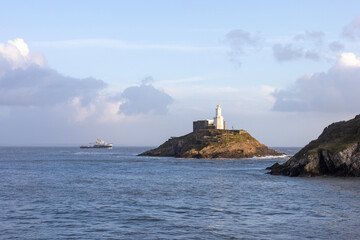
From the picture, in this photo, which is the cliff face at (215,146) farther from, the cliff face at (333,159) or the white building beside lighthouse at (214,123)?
the cliff face at (333,159)

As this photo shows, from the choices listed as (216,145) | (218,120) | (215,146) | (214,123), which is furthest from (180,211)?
(214,123)

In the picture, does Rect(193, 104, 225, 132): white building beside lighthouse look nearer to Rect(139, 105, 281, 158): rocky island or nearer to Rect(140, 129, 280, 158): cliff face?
Rect(139, 105, 281, 158): rocky island

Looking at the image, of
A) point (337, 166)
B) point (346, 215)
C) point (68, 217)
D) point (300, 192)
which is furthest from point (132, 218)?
point (337, 166)

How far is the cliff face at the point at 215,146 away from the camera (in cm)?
15038

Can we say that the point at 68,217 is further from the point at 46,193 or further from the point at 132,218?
the point at 46,193

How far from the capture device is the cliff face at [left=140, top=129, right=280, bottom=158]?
493 feet

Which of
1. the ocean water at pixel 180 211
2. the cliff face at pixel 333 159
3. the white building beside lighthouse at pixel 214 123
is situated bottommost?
the ocean water at pixel 180 211

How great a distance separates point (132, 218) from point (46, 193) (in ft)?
62.4

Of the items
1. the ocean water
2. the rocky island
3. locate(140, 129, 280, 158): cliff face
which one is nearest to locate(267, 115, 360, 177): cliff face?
the ocean water

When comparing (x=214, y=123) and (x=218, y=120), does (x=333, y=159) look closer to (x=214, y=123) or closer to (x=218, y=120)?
(x=218, y=120)

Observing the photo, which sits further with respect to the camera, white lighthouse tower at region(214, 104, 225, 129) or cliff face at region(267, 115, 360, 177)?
white lighthouse tower at region(214, 104, 225, 129)

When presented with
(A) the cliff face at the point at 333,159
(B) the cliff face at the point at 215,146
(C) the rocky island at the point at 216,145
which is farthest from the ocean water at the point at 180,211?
(C) the rocky island at the point at 216,145

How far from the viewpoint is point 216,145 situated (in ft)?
504

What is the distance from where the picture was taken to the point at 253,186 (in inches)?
2162
